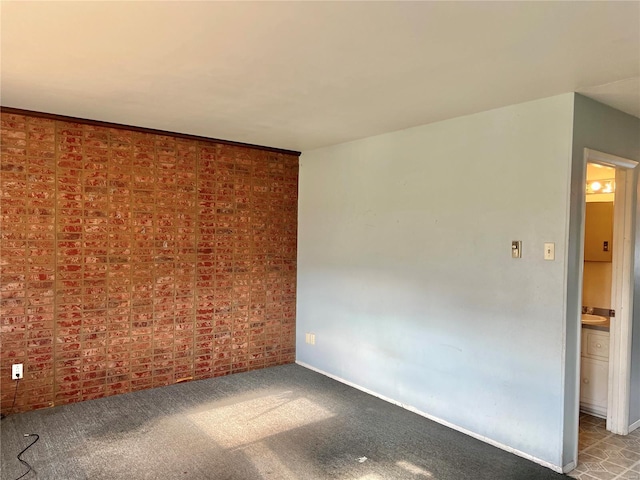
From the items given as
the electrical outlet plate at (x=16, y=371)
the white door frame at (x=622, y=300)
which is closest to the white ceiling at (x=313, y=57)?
the white door frame at (x=622, y=300)

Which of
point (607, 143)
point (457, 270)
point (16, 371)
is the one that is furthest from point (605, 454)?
point (16, 371)

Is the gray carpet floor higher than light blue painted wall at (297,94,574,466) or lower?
lower

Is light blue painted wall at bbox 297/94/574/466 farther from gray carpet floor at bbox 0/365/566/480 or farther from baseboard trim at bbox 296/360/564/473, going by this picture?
gray carpet floor at bbox 0/365/566/480

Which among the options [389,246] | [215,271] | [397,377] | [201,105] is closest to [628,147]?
[389,246]

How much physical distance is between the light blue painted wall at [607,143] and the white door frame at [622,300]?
0.09 metres

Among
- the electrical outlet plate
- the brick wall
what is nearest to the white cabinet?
the brick wall

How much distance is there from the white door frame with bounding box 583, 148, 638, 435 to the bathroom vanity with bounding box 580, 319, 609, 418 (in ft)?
0.50

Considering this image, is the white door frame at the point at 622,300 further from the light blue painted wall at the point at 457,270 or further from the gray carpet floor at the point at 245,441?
the gray carpet floor at the point at 245,441

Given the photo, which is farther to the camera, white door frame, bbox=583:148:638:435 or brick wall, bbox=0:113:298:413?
brick wall, bbox=0:113:298:413

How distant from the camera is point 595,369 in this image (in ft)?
11.2

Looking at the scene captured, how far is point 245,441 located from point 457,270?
1900mm

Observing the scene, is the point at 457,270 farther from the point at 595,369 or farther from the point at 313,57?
the point at 313,57

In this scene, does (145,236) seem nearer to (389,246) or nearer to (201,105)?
(201,105)

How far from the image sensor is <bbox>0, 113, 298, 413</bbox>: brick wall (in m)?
3.34
